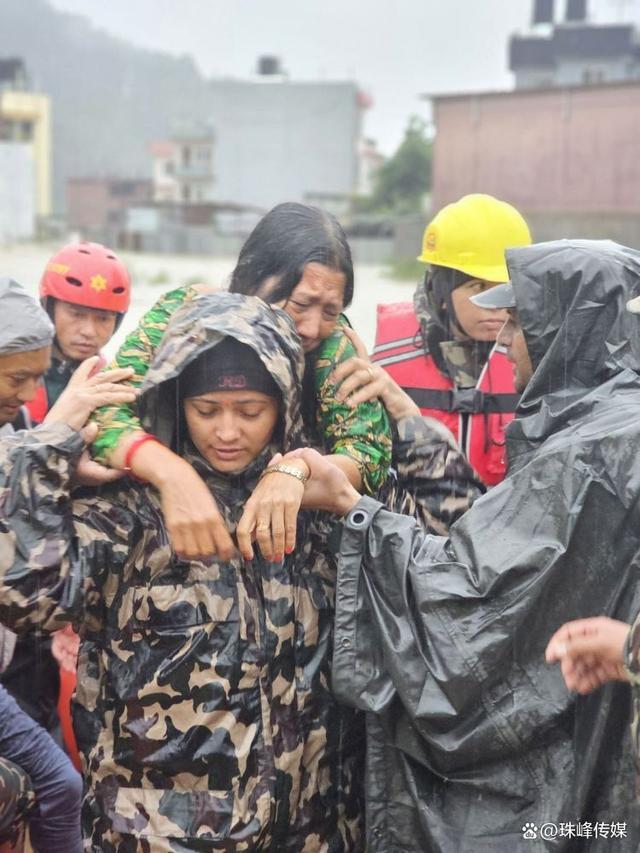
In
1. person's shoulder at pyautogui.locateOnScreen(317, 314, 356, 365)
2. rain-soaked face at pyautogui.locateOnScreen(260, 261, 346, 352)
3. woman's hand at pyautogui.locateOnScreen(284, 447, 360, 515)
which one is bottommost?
woman's hand at pyautogui.locateOnScreen(284, 447, 360, 515)

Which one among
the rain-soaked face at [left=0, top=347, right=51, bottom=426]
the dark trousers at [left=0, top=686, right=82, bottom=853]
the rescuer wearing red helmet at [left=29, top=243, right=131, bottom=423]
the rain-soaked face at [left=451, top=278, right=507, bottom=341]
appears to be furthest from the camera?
the rescuer wearing red helmet at [left=29, top=243, right=131, bottom=423]

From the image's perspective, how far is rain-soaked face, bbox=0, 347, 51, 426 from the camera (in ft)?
11.0

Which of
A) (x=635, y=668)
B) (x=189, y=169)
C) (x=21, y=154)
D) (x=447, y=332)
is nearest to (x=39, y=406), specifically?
(x=447, y=332)

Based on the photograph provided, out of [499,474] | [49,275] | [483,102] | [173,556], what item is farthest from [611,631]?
[483,102]

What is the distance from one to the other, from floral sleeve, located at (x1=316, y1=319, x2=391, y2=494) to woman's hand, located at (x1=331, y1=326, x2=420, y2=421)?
19 mm

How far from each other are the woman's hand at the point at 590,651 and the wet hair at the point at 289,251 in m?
1.19

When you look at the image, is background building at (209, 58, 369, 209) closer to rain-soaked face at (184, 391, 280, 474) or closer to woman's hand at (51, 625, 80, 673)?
woman's hand at (51, 625, 80, 673)

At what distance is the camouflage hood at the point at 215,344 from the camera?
8.00 ft

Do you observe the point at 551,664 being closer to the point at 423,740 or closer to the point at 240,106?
the point at 423,740

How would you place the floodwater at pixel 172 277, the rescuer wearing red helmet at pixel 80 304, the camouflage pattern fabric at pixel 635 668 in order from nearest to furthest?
1. the camouflage pattern fabric at pixel 635 668
2. the rescuer wearing red helmet at pixel 80 304
3. the floodwater at pixel 172 277

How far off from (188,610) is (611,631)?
37.0 inches

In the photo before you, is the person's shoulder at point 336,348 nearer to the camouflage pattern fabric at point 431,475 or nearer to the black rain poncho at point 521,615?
the camouflage pattern fabric at point 431,475

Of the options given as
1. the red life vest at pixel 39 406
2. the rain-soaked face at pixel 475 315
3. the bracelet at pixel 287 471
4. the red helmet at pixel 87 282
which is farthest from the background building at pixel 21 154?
the bracelet at pixel 287 471

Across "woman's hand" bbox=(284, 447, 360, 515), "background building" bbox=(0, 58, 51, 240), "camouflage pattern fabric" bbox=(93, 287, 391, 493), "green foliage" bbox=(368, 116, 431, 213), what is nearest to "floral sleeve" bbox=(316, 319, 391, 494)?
"camouflage pattern fabric" bbox=(93, 287, 391, 493)
